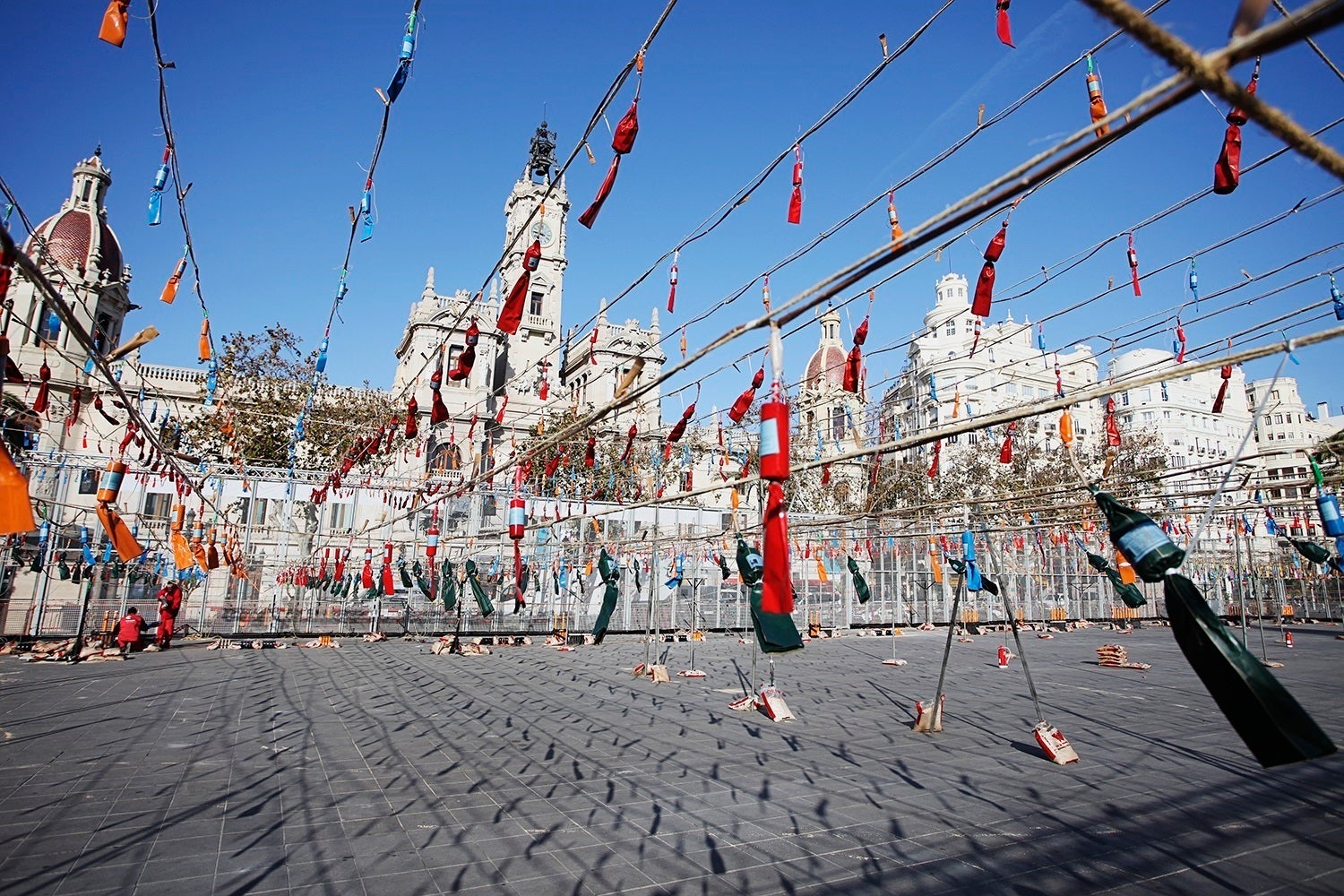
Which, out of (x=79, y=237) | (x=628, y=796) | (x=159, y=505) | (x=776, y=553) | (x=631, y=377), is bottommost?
(x=628, y=796)

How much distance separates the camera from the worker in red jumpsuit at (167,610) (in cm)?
1888

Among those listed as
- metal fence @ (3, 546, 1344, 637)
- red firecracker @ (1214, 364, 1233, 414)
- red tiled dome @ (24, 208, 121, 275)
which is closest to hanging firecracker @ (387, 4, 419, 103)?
red firecracker @ (1214, 364, 1233, 414)

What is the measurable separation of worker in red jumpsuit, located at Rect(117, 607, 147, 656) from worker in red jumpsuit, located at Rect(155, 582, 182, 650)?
0.74 metres

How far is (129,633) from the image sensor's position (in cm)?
1748

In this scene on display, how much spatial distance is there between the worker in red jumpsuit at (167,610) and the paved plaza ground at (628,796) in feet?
23.6

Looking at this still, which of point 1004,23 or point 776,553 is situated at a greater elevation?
point 1004,23

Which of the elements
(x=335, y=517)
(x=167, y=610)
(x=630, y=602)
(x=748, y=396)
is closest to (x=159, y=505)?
(x=335, y=517)

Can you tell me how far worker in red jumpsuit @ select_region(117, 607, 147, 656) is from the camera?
17375mm

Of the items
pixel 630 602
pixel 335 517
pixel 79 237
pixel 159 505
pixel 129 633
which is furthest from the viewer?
pixel 79 237

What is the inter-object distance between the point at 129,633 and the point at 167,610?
4.94ft

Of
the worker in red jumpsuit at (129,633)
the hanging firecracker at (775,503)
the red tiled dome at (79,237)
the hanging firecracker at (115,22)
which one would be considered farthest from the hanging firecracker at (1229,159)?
the red tiled dome at (79,237)

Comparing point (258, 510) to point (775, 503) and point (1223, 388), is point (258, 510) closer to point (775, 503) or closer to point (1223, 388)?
point (775, 503)

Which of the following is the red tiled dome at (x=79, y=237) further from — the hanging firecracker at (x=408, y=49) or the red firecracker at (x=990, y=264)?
the red firecracker at (x=990, y=264)

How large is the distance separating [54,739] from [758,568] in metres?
10.0
